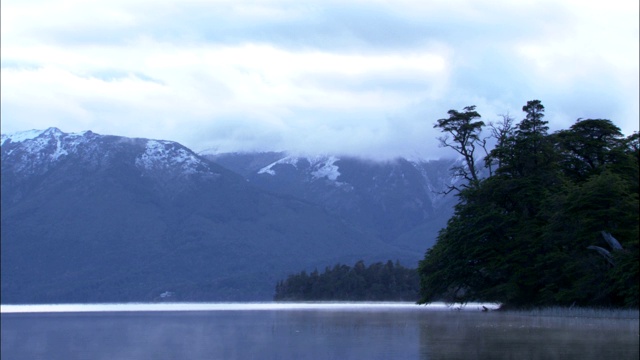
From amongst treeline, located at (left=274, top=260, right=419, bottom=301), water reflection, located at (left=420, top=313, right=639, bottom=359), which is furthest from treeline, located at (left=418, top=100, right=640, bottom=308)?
treeline, located at (left=274, top=260, right=419, bottom=301)

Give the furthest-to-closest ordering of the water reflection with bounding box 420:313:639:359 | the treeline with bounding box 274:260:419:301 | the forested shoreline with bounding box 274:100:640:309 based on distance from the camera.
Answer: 1. the treeline with bounding box 274:260:419:301
2. the forested shoreline with bounding box 274:100:640:309
3. the water reflection with bounding box 420:313:639:359

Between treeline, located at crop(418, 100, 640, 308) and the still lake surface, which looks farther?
treeline, located at crop(418, 100, 640, 308)

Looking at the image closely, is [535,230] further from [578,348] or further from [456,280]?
[578,348]

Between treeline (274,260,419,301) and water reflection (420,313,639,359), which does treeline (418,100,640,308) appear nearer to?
water reflection (420,313,639,359)

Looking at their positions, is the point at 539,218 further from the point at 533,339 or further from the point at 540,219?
the point at 533,339

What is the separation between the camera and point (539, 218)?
8488 centimetres

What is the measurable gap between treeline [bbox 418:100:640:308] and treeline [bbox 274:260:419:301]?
90.2m

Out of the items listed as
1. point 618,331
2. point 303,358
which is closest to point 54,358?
point 303,358

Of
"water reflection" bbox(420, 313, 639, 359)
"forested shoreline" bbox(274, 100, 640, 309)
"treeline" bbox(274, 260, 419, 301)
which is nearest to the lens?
"water reflection" bbox(420, 313, 639, 359)

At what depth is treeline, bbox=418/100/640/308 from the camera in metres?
73.8

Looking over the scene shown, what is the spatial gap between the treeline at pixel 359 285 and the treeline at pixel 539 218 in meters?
90.2

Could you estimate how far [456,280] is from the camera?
86.5 m

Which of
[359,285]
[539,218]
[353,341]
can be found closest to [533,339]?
[353,341]

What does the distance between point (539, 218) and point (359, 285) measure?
107m
